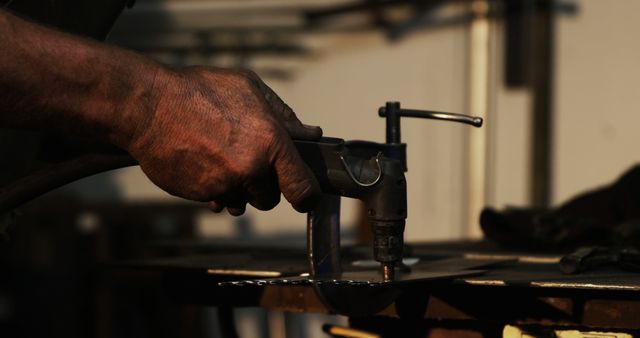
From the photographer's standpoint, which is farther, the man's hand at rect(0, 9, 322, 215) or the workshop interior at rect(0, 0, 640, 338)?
the workshop interior at rect(0, 0, 640, 338)

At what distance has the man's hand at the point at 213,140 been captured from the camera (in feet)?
4.12

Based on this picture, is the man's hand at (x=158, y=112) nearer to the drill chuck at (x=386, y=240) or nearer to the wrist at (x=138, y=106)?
the wrist at (x=138, y=106)

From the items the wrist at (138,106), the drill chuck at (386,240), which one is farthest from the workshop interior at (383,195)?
the wrist at (138,106)

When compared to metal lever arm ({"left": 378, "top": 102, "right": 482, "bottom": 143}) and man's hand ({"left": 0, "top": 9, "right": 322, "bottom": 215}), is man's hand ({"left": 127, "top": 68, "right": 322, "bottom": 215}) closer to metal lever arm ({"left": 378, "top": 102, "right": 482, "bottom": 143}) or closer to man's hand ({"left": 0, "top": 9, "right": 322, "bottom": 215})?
man's hand ({"left": 0, "top": 9, "right": 322, "bottom": 215})

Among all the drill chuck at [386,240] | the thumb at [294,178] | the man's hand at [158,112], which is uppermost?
the man's hand at [158,112]

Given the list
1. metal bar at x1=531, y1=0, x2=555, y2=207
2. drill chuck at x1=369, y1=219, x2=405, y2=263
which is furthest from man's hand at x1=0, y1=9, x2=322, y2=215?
metal bar at x1=531, y1=0, x2=555, y2=207

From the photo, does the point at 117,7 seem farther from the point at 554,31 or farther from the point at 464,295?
the point at 554,31

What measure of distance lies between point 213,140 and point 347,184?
0.71ft

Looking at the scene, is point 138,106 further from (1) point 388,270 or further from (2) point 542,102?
(2) point 542,102

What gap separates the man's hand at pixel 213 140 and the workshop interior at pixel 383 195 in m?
0.09

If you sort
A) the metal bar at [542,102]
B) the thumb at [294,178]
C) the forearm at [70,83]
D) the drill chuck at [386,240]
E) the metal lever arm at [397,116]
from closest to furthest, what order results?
the forearm at [70,83] → the thumb at [294,178] → the drill chuck at [386,240] → the metal lever arm at [397,116] → the metal bar at [542,102]

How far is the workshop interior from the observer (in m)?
1.48

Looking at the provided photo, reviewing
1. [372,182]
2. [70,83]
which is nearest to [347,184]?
[372,182]

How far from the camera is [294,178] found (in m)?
1.32
